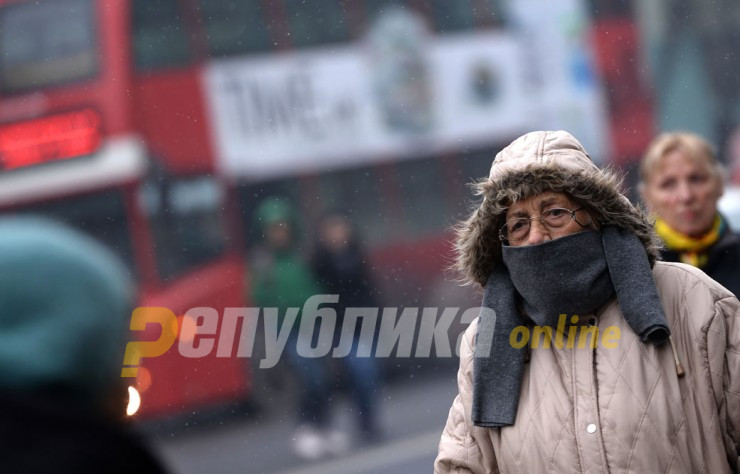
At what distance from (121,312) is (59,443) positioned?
156 mm

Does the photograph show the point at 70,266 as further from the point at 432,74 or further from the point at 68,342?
the point at 432,74

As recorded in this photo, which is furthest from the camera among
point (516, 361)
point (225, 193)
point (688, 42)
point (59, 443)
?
point (688, 42)

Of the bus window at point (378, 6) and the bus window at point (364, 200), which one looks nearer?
the bus window at point (364, 200)

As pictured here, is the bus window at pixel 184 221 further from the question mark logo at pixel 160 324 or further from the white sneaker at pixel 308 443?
the white sneaker at pixel 308 443

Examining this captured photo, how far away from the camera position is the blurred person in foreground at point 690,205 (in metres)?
3.29

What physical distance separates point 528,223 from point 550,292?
19cm

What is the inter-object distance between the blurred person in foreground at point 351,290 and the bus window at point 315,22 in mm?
1439

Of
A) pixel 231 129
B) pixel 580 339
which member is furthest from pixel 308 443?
pixel 580 339

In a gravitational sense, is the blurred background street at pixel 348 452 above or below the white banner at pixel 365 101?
below

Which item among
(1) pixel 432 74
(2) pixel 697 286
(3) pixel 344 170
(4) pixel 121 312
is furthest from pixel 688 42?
(4) pixel 121 312

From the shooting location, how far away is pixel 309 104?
28.3ft

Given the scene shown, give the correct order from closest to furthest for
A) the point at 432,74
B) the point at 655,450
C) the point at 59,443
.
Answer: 1. the point at 59,443
2. the point at 655,450
3. the point at 432,74

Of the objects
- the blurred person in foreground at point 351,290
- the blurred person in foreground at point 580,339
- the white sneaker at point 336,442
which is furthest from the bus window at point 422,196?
the blurred person in foreground at point 580,339

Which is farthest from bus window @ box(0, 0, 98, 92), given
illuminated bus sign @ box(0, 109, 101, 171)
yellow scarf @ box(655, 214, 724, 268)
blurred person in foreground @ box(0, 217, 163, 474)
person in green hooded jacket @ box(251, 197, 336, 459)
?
blurred person in foreground @ box(0, 217, 163, 474)
